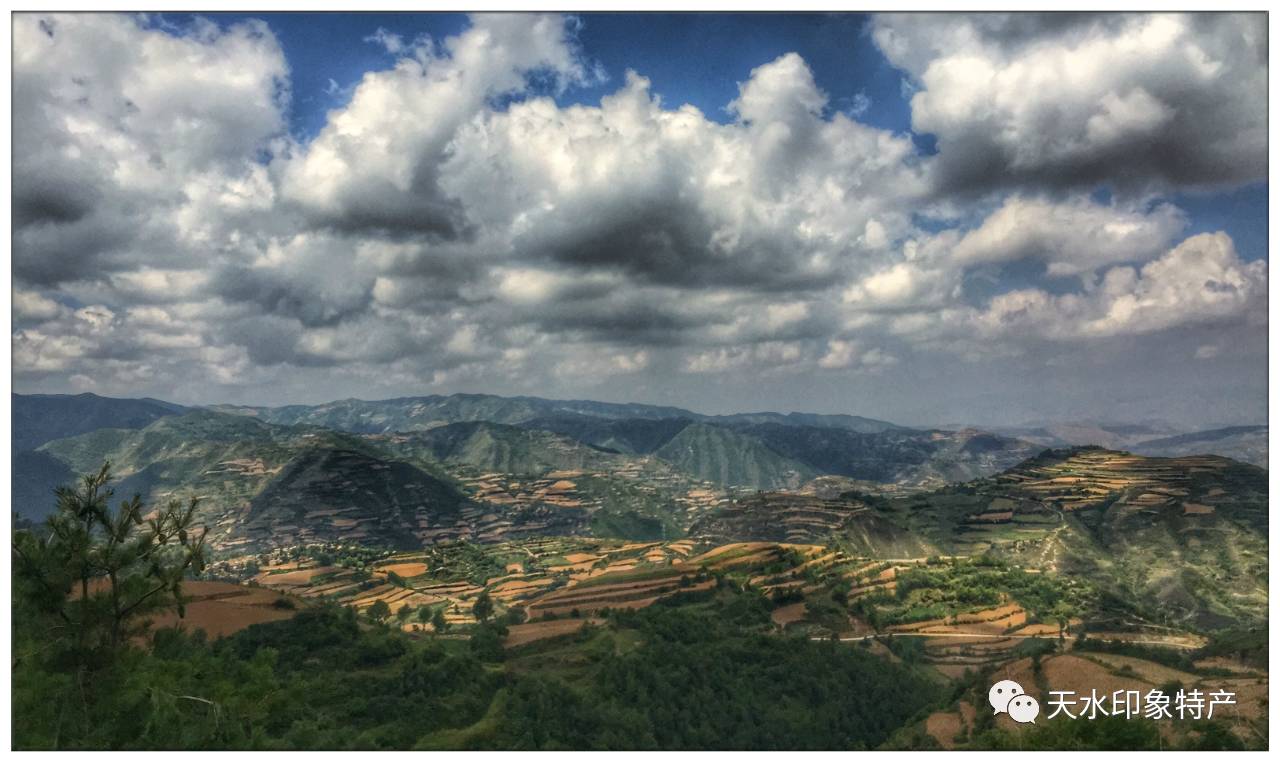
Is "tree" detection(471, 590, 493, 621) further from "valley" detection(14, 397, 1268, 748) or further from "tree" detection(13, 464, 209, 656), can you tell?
"tree" detection(13, 464, 209, 656)

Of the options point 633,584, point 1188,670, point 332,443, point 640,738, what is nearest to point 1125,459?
point 633,584

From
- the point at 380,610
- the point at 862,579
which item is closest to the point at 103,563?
the point at 380,610

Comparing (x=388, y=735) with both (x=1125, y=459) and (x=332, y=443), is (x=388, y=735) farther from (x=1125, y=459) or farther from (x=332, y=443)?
(x=332, y=443)

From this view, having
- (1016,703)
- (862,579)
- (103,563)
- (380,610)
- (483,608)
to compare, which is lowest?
(483,608)

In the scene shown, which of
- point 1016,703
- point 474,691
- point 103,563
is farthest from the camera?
point 474,691

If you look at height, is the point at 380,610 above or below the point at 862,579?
below

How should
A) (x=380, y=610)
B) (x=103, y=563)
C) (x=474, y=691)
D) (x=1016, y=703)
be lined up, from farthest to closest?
(x=380, y=610) → (x=474, y=691) → (x=1016, y=703) → (x=103, y=563)

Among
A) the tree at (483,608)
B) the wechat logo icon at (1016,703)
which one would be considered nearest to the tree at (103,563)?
the wechat logo icon at (1016,703)

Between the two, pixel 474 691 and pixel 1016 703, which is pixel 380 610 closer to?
pixel 474 691
